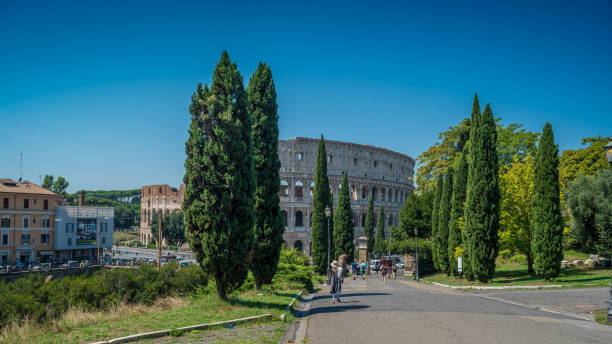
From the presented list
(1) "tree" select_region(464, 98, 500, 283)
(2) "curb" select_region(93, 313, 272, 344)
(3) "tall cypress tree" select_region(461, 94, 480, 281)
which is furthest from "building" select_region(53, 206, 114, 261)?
(2) "curb" select_region(93, 313, 272, 344)

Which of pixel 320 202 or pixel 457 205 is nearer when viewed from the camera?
pixel 457 205

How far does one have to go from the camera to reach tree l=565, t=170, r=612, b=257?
20.5m

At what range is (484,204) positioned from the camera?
20797mm

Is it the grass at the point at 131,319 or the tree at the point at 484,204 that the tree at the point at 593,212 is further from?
the grass at the point at 131,319

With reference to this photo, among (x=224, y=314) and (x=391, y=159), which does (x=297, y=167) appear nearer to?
(x=391, y=159)

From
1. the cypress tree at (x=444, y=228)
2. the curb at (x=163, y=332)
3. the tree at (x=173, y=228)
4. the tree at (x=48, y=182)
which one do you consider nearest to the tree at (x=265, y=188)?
the curb at (x=163, y=332)

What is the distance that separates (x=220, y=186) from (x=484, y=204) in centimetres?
1493

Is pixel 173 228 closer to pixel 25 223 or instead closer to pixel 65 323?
pixel 25 223

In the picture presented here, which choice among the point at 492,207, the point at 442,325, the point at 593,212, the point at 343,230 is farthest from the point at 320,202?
the point at 442,325

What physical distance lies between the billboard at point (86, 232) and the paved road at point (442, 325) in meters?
53.9

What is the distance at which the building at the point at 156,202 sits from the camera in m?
84.2

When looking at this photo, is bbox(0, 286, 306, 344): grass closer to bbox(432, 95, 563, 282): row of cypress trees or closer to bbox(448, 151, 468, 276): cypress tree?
bbox(432, 95, 563, 282): row of cypress trees

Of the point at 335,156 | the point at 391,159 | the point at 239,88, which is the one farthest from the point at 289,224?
the point at 239,88

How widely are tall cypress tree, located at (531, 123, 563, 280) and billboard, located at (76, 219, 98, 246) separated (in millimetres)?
54574
